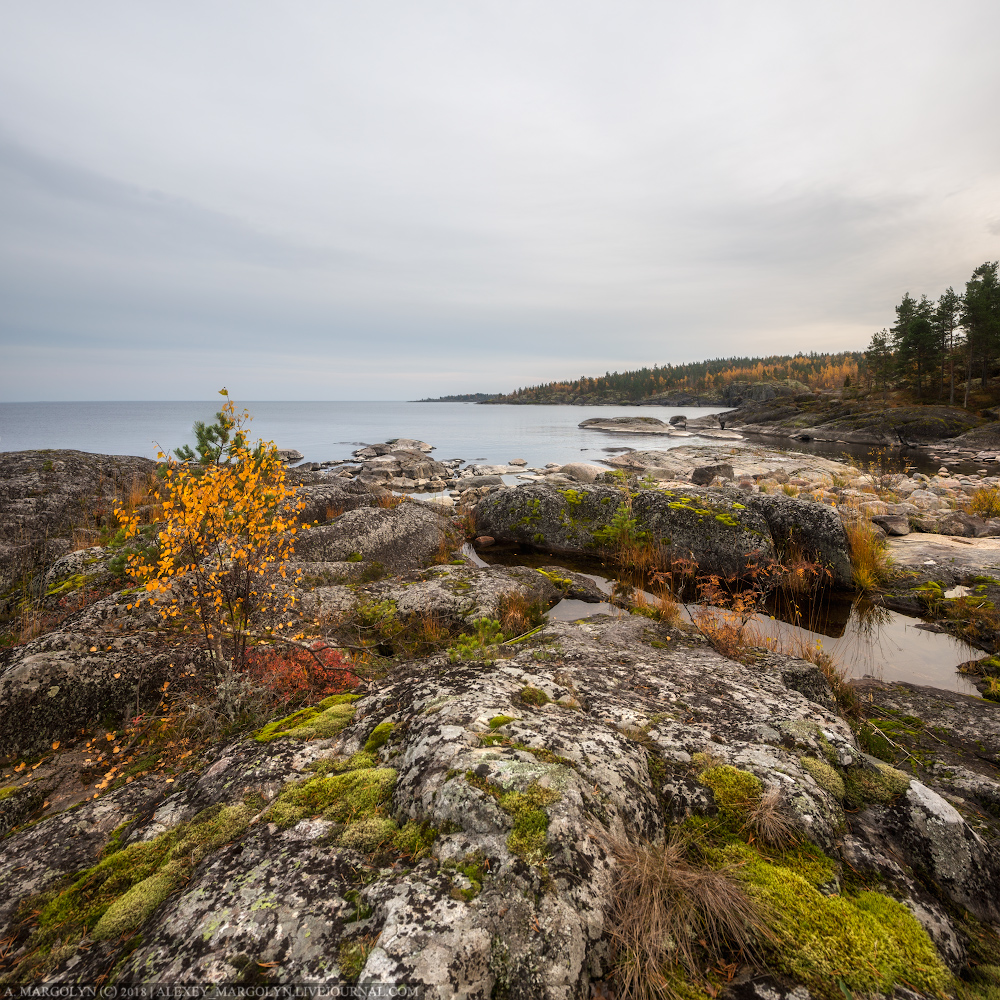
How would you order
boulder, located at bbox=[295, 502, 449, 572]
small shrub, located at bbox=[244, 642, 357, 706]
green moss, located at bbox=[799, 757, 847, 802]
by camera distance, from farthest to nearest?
boulder, located at bbox=[295, 502, 449, 572], small shrub, located at bbox=[244, 642, 357, 706], green moss, located at bbox=[799, 757, 847, 802]

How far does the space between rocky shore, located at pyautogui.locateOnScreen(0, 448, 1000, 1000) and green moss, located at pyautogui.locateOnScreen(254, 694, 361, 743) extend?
0.04 metres

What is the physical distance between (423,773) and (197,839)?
139cm

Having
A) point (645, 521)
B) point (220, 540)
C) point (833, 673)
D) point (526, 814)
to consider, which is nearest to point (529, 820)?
point (526, 814)

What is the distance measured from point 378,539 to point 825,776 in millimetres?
9203

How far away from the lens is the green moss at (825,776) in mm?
3295

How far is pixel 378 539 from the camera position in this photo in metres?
10.8

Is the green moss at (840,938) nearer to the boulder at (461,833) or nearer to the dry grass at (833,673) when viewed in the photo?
the boulder at (461,833)

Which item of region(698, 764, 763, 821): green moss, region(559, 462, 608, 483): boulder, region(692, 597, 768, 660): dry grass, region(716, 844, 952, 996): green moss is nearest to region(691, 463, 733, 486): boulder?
region(559, 462, 608, 483): boulder

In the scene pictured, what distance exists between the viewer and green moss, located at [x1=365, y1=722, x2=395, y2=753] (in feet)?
11.9

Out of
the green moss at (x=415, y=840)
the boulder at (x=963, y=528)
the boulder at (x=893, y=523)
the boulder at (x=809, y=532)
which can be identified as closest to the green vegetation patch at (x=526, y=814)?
the green moss at (x=415, y=840)

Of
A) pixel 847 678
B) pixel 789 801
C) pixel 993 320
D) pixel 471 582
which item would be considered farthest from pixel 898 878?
pixel 993 320

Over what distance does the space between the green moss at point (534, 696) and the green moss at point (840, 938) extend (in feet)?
5.89

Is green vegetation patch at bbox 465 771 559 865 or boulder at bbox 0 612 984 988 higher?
green vegetation patch at bbox 465 771 559 865

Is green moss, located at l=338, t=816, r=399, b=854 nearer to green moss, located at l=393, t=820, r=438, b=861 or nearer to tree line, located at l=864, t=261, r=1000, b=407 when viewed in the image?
green moss, located at l=393, t=820, r=438, b=861
